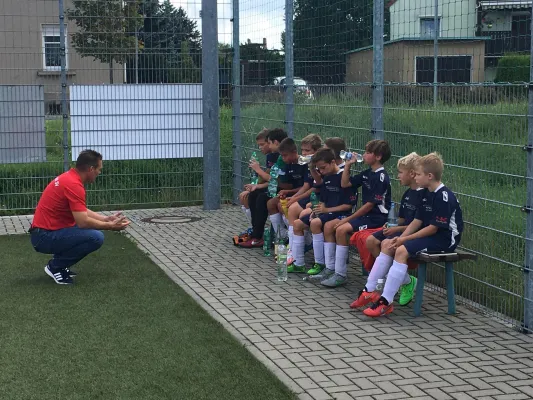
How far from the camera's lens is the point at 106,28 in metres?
13.2

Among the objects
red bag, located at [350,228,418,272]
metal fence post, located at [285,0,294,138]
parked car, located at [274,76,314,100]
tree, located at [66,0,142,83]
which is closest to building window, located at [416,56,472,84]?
red bag, located at [350,228,418,272]

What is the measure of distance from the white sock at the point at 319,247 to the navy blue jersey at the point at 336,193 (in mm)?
328

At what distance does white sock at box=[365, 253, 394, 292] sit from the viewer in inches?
301

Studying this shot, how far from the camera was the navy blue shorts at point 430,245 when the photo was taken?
24.2 ft

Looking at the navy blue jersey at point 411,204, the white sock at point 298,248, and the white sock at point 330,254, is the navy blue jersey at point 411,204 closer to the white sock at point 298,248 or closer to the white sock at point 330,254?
the white sock at point 330,254

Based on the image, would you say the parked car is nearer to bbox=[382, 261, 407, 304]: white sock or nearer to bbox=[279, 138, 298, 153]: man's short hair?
bbox=[279, 138, 298, 153]: man's short hair

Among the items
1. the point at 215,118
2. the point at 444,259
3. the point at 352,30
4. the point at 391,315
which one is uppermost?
the point at 352,30

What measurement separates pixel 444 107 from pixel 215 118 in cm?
596

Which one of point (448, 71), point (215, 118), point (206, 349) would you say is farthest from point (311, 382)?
point (215, 118)

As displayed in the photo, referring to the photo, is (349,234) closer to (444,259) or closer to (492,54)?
(444,259)

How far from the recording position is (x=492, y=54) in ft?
24.7

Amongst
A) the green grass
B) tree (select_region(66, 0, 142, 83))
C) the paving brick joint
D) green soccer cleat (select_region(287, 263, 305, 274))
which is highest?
tree (select_region(66, 0, 142, 83))

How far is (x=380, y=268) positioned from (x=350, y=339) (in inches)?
37.6

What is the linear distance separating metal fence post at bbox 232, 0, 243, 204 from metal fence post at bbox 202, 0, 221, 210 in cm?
35
